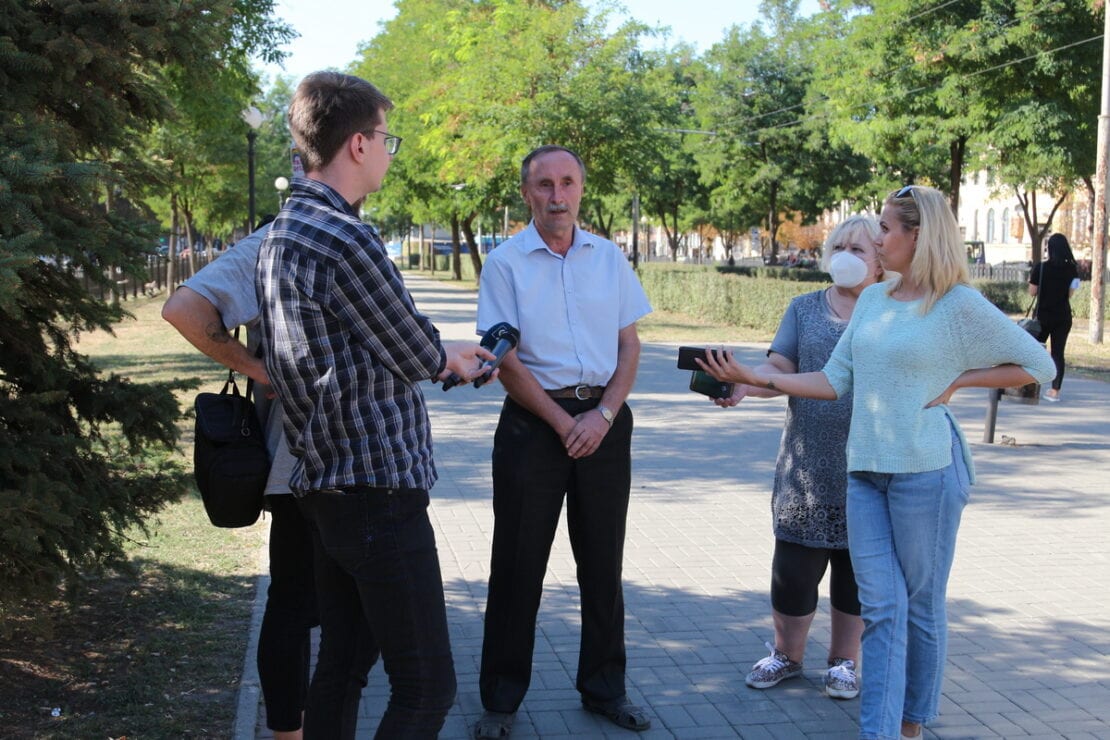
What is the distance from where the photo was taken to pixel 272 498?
129 inches

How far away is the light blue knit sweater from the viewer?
3619 millimetres

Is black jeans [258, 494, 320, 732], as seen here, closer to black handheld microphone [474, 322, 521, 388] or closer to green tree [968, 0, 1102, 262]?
black handheld microphone [474, 322, 521, 388]

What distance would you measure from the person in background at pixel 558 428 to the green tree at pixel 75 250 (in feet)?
4.65

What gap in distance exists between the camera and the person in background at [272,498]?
3041mm

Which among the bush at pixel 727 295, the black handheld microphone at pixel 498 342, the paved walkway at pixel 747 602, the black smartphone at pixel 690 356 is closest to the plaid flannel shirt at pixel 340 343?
the black handheld microphone at pixel 498 342

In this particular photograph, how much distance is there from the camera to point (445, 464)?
9586 mm


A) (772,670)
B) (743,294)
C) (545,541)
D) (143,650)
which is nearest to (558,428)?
(545,541)

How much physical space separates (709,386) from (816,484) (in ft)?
2.13

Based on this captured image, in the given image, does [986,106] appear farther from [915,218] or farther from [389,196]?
[389,196]

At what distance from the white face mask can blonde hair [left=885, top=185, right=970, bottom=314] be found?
2.00 feet

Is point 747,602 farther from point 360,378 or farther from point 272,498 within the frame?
point 360,378

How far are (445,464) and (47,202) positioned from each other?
5.97m

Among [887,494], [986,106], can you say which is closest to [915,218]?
[887,494]

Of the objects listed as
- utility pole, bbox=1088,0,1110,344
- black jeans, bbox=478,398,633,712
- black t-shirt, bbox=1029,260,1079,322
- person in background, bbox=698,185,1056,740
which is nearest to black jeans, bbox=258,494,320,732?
black jeans, bbox=478,398,633,712
